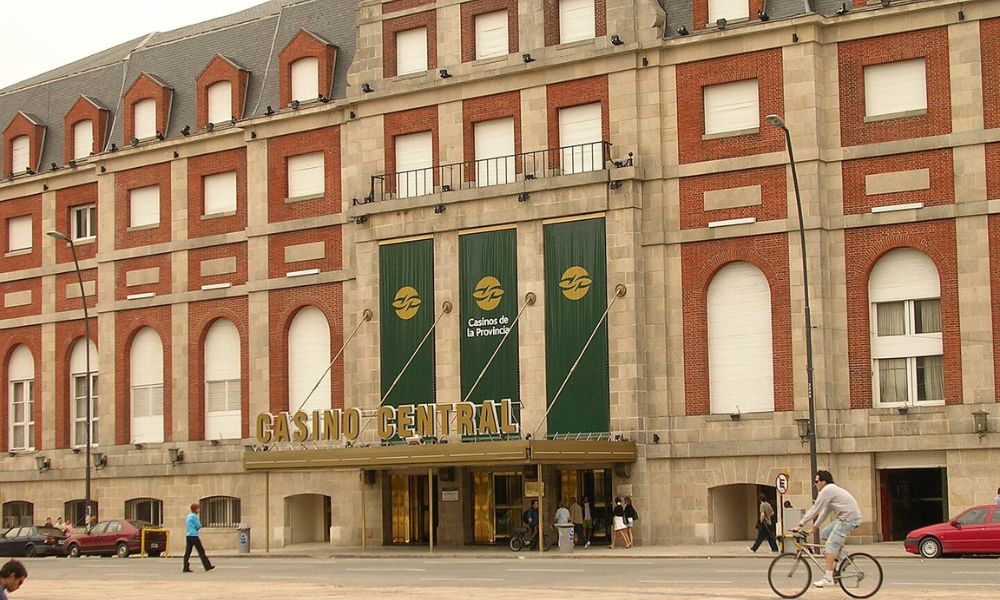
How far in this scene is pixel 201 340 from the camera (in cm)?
5981

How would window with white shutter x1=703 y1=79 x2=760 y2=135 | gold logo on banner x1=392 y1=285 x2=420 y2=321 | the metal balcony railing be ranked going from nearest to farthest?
window with white shutter x1=703 y1=79 x2=760 y2=135 < the metal balcony railing < gold logo on banner x1=392 y1=285 x2=420 y2=321

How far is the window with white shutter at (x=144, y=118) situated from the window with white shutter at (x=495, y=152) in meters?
16.0

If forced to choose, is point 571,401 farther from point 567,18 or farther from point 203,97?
point 203,97

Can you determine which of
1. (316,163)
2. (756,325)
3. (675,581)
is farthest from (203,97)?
(675,581)

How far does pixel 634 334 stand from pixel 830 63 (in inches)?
389

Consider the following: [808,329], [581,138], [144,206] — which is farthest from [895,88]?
[144,206]

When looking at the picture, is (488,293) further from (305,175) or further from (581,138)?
(305,175)

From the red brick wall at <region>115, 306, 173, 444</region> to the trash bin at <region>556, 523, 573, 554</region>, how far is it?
20452 mm

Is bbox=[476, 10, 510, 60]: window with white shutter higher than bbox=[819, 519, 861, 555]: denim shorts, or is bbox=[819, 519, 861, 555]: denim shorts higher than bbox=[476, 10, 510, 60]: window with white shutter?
bbox=[476, 10, 510, 60]: window with white shutter

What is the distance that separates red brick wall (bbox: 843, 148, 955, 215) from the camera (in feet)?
147

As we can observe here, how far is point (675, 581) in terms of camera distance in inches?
1173

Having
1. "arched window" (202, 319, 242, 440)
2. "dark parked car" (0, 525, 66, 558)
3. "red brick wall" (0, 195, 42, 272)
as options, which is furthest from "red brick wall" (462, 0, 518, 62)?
"red brick wall" (0, 195, 42, 272)

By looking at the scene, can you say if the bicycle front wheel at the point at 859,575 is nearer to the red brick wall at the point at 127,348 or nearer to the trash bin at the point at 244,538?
the trash bin at the point at 244,538

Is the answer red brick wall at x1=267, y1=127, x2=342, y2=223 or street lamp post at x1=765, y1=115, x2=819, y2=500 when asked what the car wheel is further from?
red brick wall at x1=267, y1=127, x2=342, y2=223
